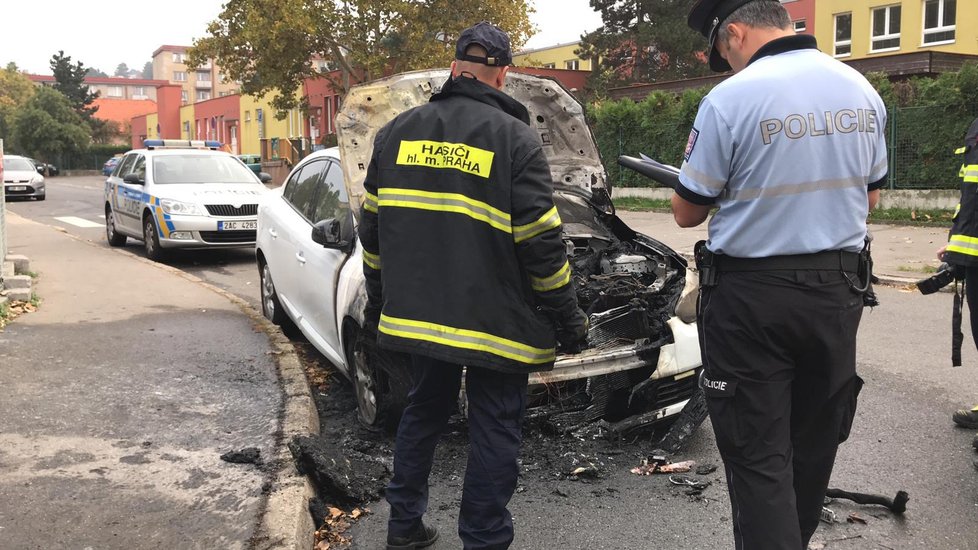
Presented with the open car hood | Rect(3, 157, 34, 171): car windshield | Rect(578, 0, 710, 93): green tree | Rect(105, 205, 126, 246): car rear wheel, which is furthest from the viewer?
Rect(578, 0, 710, 93): green tree

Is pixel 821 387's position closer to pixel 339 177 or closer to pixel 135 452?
pixel 135 452

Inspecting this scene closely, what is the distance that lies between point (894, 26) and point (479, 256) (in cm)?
3184

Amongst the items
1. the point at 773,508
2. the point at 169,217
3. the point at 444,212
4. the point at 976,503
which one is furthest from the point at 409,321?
the point at 169,217

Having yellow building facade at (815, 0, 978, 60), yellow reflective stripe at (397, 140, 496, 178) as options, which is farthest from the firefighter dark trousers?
yellow building facade at (815, 0, 978, 60)

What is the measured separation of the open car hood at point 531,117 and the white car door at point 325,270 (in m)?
0.55

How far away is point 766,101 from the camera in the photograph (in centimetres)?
238

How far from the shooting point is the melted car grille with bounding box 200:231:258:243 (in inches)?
443

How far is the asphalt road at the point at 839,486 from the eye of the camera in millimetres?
3408

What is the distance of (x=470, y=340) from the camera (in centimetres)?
288

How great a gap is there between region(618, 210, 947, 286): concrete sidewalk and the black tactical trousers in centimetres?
768

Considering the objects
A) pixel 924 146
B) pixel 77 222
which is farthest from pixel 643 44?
pixel 77 222

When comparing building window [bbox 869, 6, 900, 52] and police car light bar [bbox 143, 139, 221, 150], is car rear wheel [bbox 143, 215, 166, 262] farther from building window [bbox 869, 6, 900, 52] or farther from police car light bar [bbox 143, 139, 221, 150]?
building window [bbox 869, 6, 900, 52]

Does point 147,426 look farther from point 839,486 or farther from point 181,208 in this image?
point 181,208

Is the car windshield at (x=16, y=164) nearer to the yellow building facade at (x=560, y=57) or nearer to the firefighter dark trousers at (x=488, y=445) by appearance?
the firefighter dark trousers at (x=488, y=445)
